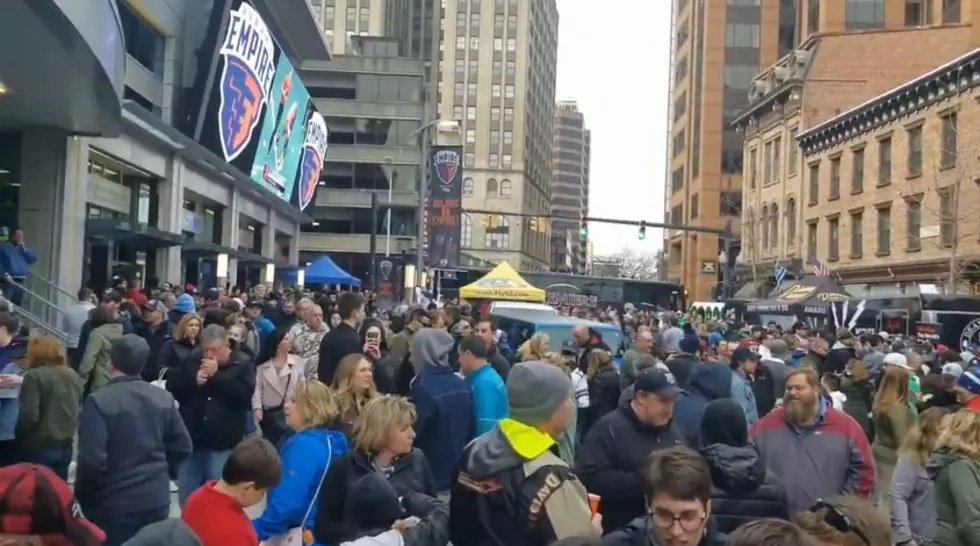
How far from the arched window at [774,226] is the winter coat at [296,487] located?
151 feet

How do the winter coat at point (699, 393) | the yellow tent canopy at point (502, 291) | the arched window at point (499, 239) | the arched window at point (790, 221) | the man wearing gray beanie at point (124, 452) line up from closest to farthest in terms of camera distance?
1. the man wearing gray beanie at point (124, 452)
2. the winter coat at point (699, 393)
3. the yellow tent canopy at point (502, 291)
4. the arched window at point (790, 221)
5. the arched window at point (499, 239)

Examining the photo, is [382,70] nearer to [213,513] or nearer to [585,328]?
[585,328]

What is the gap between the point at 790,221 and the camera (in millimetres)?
47062

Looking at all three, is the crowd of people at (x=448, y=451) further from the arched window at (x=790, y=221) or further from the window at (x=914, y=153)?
the arched window at (x=790, y=221)

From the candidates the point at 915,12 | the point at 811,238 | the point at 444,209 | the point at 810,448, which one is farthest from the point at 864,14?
the point at 810,448

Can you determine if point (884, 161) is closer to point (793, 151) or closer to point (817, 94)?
point (793, 151)

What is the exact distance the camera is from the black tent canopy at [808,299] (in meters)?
26.4

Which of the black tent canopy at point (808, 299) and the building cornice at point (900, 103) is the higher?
the building cornice at point (900, 103)

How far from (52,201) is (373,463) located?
18529mm

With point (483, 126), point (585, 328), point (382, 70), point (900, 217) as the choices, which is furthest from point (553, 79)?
point (585, 328)

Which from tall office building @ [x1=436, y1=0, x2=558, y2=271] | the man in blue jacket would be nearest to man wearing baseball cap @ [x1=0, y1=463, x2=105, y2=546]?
the man in blue jacket

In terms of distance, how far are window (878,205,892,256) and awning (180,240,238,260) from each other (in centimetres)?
2232

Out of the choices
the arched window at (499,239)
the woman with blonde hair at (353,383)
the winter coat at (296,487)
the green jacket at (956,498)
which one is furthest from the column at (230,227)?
the arched window at (499,239)

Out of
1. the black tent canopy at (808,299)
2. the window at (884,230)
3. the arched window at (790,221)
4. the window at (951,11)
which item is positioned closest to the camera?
the black tent canopy at (808,299)
